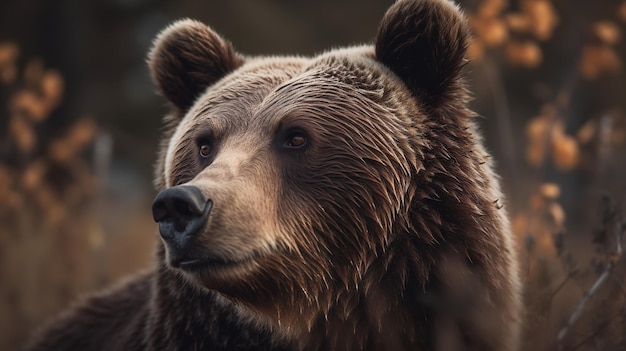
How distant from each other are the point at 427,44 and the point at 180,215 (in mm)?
1314

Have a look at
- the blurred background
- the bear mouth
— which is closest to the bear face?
the bear mouth

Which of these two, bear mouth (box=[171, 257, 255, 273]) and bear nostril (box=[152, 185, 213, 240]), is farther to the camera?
bear mouth (box=[171, 257, 255, 273])

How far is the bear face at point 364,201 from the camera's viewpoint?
3088 millimetres

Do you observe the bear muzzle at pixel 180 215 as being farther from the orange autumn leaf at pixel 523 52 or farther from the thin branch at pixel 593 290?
the orange autumn leaf at pixel 523 52

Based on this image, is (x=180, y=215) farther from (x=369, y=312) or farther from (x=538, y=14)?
(x=538, y=14)

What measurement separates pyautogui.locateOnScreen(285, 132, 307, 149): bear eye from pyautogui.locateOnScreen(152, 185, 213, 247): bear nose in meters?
0.58

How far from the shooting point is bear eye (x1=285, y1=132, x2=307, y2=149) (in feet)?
10.8

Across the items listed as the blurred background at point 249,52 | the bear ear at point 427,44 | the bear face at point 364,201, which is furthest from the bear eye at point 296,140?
the blurred background at point 249,52

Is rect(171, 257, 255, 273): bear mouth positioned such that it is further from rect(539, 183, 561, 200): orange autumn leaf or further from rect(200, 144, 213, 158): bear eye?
rect(539, 183, 561, 200): orange autumn leaf

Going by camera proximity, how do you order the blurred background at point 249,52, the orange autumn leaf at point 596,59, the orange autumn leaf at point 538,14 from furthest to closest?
the orange autumn leaf at point 596,59
the orange autumn leaf at point 538,14
the blurred background at point 249,52

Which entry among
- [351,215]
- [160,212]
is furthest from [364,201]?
[160,212]

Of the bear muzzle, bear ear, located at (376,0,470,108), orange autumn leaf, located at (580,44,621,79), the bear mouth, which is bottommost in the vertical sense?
orange autumn leaf, located at (580,44,621,79)

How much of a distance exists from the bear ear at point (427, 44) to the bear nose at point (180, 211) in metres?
1.17

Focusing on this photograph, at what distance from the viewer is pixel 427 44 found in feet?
11.1
